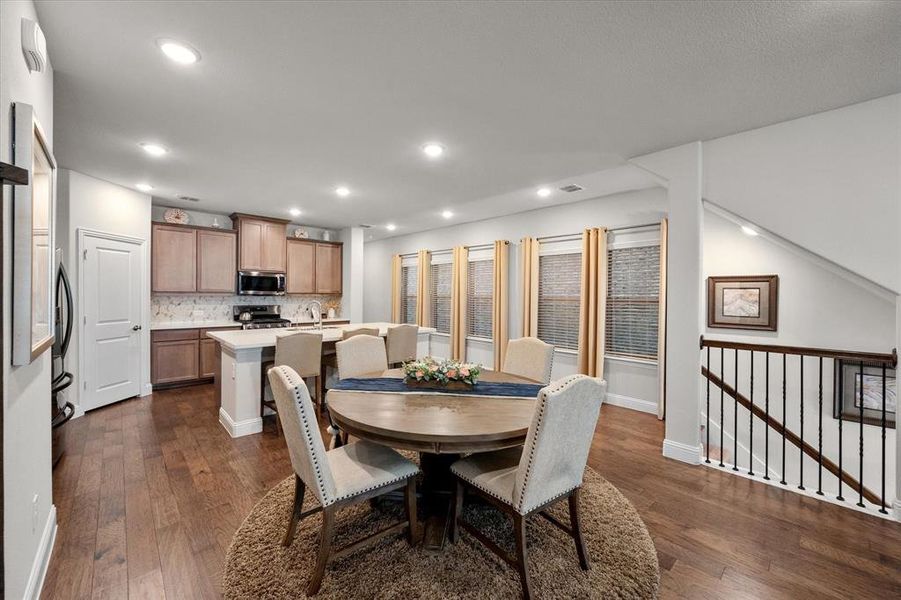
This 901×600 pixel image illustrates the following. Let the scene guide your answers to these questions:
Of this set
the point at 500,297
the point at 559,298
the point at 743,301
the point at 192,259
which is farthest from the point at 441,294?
the point at 743,301

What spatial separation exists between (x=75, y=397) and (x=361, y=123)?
4.25 metres

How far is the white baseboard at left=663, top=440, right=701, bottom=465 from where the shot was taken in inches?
125

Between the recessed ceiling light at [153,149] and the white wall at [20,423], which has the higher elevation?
the recessed ceiling light at [153,149]

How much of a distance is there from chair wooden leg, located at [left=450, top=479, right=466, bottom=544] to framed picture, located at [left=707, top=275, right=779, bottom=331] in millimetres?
3961

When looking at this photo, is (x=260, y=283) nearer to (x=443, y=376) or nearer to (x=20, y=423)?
(x=443, y=376)

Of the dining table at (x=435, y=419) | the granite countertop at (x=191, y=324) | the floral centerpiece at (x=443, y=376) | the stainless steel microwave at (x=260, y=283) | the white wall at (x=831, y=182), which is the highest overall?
the white wall at (x=831, y=182)

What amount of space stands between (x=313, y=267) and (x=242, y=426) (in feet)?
12.1

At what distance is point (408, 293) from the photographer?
7891 mm

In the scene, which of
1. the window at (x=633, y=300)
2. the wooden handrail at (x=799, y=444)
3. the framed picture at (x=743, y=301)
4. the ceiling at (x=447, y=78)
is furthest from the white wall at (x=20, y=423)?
the framed picture at (x=743, y=301)

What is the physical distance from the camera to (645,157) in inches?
135

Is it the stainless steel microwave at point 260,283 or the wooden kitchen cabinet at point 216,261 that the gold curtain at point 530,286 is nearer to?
the stainless steel microwave at point 260,283

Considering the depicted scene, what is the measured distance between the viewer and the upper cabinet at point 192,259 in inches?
209

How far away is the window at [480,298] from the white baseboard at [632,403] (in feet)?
6.88

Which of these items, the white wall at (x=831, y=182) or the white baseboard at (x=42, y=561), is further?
the white wall at (x=831, y=182)
